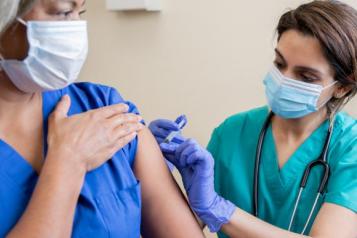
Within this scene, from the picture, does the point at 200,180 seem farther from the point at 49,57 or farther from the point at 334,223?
the point at 49,57

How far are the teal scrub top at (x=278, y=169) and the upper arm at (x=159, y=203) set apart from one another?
41 centimetres

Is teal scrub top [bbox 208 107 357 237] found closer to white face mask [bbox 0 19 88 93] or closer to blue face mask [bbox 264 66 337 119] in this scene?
blue face mask [bbox 264 66 337 119]

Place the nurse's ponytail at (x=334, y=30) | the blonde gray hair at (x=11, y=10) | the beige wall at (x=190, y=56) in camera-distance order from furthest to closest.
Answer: the beige wall at (x=190, y=56) < the nurse's ponytail at (x=334, y=30) < the blonde gray hair at (x=11, y=10)

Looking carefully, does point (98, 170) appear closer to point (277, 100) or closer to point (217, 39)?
point (277, 100)

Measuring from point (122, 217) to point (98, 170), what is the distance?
0.38 ft

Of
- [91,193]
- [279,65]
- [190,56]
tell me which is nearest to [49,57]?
[91,193]

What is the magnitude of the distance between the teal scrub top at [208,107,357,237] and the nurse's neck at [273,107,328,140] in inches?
0.9

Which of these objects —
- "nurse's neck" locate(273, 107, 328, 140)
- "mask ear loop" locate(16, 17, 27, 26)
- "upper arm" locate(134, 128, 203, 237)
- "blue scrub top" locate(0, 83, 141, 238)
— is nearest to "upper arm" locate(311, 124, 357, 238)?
"nurse's neck" locate(273, 107, 328, 140)

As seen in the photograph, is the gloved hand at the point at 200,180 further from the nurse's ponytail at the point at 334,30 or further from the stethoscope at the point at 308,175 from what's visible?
the nurse's ponytail at the point at 334,30

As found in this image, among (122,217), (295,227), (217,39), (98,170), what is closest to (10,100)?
(98,170)

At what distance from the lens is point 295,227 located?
4.76ft

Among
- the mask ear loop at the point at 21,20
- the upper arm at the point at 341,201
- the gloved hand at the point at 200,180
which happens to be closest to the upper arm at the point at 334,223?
the upper arm at the point at 341,201

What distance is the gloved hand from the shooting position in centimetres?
125

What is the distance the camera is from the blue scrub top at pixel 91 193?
3.04 ft
